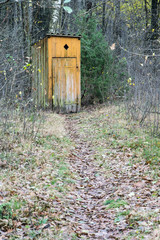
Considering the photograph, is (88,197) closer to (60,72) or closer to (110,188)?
(110,188)

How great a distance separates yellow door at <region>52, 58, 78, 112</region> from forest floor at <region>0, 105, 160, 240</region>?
436cm

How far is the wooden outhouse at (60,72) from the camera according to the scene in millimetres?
13109

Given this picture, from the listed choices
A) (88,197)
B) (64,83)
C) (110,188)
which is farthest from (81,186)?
(64,83)

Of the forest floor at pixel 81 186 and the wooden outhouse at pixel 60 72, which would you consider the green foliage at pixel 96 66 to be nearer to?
the wooden outhouse at pixel 60 72

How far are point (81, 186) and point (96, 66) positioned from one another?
10.3 m

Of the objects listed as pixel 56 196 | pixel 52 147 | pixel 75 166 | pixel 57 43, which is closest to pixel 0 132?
pixel 52 147

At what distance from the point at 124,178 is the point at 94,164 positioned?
121 centimetres

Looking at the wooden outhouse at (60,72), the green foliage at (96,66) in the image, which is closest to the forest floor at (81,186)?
the wooden outhouse at (60,72)

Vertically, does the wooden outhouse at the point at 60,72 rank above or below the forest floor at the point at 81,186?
above

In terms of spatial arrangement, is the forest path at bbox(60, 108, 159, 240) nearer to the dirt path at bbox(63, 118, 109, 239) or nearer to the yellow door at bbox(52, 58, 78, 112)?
the dirt path at bbox(63, 118, 109, 239)

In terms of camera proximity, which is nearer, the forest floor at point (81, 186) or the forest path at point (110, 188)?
the forest floor at point (81, 186)

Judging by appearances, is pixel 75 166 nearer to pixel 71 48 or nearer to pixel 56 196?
pixel 56 196

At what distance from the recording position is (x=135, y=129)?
8.97 m

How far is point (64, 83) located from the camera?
13578 millimetres
